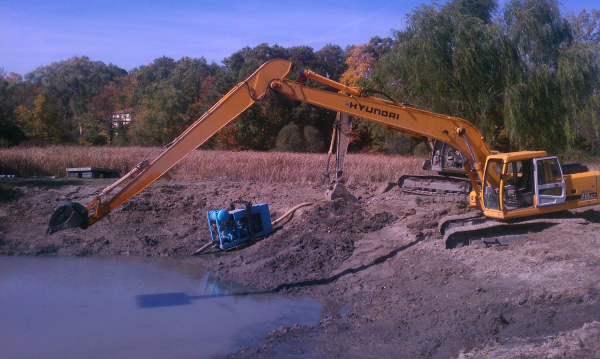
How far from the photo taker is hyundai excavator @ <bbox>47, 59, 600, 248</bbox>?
28.5 ft

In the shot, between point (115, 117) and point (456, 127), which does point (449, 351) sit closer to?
point (456, 127)

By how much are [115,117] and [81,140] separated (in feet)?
24.8

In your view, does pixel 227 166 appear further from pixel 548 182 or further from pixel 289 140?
pixel 289 140

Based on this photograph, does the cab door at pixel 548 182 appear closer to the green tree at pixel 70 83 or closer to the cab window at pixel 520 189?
the cab window at pixel 520 189

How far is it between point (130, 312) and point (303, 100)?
16.7ft

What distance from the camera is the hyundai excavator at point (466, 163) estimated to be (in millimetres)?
8672

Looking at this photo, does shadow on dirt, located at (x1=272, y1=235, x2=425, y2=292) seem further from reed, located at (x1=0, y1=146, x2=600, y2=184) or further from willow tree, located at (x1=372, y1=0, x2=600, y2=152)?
willow tree, located at (x1=372, y1=0, x2=600, y2=152)

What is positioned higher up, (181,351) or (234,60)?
(234,60)

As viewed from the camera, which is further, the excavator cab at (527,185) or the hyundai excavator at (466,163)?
the excavator cab at (527,185)

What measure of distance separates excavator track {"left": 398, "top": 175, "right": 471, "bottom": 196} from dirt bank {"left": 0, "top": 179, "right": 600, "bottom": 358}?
126 centimetres

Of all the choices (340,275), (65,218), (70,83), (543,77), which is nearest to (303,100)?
(340,275)

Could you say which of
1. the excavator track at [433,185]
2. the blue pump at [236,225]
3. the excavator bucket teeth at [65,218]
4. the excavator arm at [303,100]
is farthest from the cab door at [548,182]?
the excavator bucket teeth at [65,218]

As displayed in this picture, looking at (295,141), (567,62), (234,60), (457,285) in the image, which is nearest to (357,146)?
(295,141)

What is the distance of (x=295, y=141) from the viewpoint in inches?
1496
